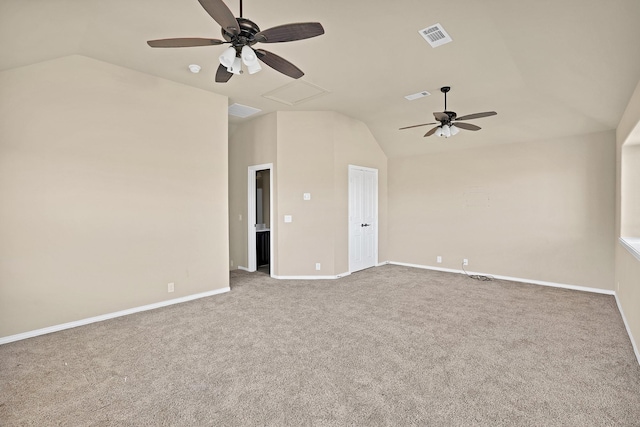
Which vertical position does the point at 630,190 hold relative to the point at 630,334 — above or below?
above

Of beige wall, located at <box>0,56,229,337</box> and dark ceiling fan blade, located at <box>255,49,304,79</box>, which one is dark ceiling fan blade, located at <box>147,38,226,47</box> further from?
beige wall, located at <box>0,56,229,337</box>

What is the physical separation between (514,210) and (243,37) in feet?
16.9

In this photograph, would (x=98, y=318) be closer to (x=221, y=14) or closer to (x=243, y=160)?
(x=221, y=14)

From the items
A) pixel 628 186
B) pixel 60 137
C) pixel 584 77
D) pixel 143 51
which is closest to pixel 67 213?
pixel 60 137

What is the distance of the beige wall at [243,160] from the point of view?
5402mm

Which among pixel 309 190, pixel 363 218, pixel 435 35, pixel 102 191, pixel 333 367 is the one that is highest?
pixel 435 35

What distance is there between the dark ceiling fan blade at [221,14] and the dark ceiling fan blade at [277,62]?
32 centimetres

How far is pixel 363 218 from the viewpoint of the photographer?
6.09 metres

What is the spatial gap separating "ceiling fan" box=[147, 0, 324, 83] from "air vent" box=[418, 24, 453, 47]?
1.36 meters

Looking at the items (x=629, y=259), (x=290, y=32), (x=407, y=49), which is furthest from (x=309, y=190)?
(x=629, y=259)

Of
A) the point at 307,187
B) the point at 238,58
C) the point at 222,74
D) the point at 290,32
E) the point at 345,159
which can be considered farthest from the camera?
the point at 345,159

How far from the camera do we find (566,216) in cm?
472

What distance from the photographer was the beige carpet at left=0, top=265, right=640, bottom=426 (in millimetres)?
1905

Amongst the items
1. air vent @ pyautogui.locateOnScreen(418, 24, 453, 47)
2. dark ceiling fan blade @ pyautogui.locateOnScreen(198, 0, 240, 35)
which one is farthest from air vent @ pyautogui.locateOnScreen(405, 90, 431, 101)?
dark ceiling fan blade @ pyautogui.locateOnScreen(198, 0, 240, 35)
